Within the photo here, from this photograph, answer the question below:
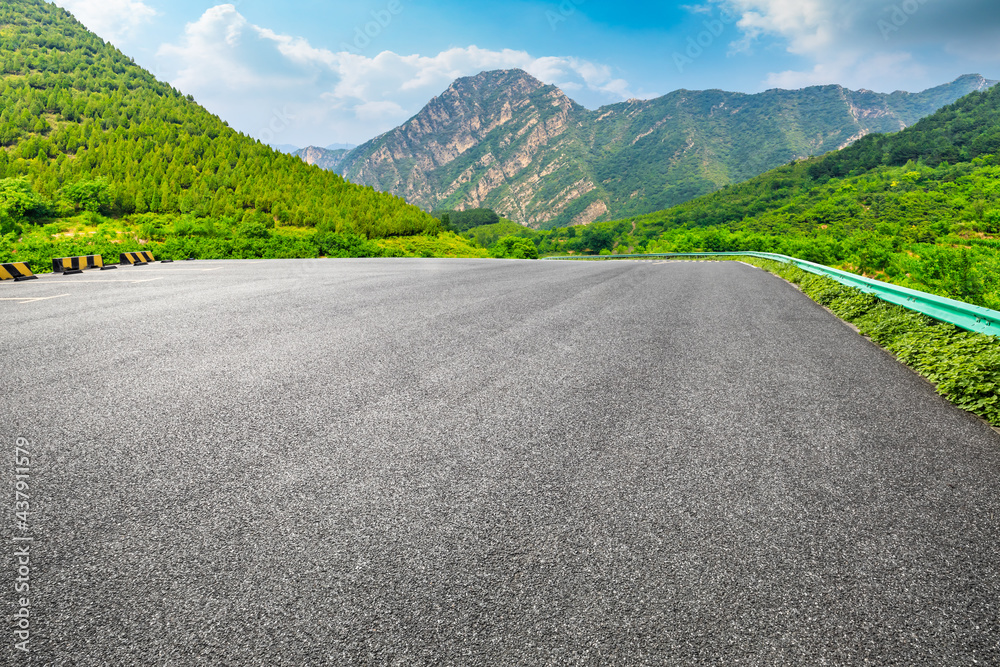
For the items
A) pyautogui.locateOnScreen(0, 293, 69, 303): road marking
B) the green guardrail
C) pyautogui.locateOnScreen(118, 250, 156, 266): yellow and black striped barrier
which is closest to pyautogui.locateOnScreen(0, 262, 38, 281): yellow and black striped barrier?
pyautogui.locateOnScreen(0, 293, 69, 303): road marking

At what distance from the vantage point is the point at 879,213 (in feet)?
238

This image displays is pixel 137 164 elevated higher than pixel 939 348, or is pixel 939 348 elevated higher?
pixel 137 164

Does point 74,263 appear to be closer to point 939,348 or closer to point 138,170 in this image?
point 939,348

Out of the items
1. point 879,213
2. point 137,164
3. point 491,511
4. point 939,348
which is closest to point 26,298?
point 491,511

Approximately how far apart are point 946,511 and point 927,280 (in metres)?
10.00

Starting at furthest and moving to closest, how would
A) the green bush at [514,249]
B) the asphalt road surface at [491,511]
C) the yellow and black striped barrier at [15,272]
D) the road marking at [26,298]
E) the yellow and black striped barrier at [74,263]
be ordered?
1. the green bush at [514,249]
2. the yellow and black striped barrier at [74,263]
3. the yellow and black striped barrier at [15,272]
4. the road marking at [26,298]
5. the asphalt road surface at [491,511]

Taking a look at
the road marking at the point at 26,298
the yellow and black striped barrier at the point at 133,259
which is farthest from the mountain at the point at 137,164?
the road marking at the point at 26,298

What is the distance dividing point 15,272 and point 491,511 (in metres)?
16.2

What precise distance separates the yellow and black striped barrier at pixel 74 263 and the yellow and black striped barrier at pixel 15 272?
66.8 inches

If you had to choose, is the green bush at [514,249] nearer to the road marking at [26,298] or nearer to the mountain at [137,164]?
the mountain at [137,164]

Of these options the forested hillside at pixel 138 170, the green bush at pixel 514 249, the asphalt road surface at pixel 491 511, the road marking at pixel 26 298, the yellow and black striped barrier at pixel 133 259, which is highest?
the forested hillside at pixel 138 170

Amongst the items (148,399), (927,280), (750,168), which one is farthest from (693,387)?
(750,168)

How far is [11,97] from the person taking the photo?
93.2 metres

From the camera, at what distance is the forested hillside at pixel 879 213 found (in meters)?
12.0
